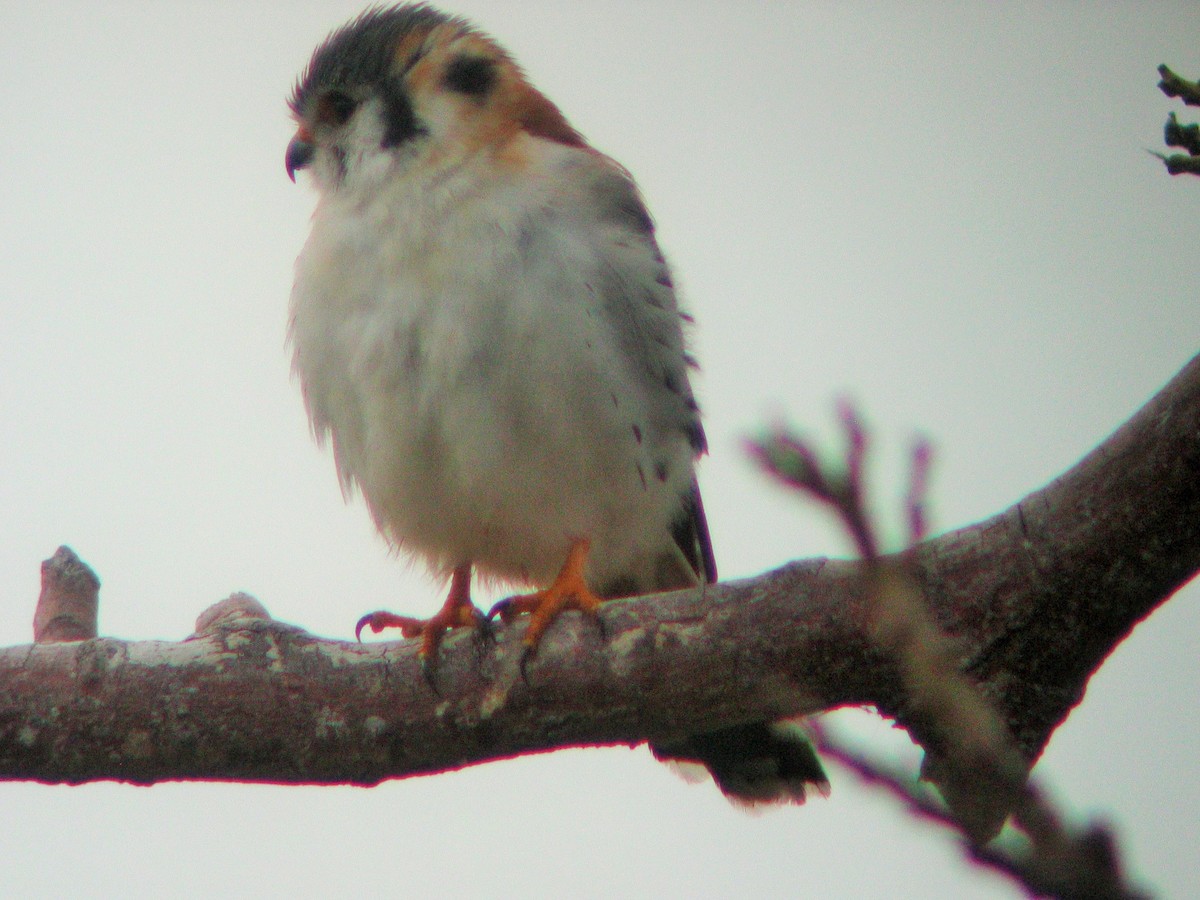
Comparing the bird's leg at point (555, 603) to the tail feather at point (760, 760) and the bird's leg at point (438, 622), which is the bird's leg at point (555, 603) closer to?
the bird's leg at point (438, 622)

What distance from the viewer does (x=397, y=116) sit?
346cm

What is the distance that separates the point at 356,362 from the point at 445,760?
106 centimetres

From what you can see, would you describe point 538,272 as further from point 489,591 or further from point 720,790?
point 720,790

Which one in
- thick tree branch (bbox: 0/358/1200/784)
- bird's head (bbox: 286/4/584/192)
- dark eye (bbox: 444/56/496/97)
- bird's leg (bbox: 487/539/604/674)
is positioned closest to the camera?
thick tree branch (bbox: 0/358/1200/784)

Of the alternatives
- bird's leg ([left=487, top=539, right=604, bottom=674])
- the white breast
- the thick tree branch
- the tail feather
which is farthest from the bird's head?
the tail feather

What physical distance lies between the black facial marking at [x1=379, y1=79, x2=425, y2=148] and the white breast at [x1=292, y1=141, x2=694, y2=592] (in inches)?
8.6

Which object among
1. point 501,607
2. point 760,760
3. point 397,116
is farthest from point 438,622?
point 397,116

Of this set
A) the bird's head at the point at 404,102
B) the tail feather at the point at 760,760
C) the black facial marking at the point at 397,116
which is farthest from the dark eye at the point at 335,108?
the tail feather at the point at 760,760

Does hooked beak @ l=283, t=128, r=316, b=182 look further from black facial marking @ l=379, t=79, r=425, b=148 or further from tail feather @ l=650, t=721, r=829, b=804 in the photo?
tail feather @ l=650, t=721, r=829, b=804

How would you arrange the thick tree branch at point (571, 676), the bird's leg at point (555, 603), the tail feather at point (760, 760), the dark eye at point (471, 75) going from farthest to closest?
the dark eye at point (471, 75)
the tail feather at point (760, 760)
the bird's leg at point (555, 603)
the thick tree branch at point (571, 676)

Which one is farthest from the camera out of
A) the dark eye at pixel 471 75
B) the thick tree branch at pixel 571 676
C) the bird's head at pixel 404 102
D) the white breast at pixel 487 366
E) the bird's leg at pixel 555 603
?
the dark eye at pixel 471 75

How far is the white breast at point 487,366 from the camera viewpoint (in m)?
2.98

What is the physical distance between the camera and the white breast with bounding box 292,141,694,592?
2.98 meters

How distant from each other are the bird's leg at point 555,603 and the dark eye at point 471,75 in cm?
142
